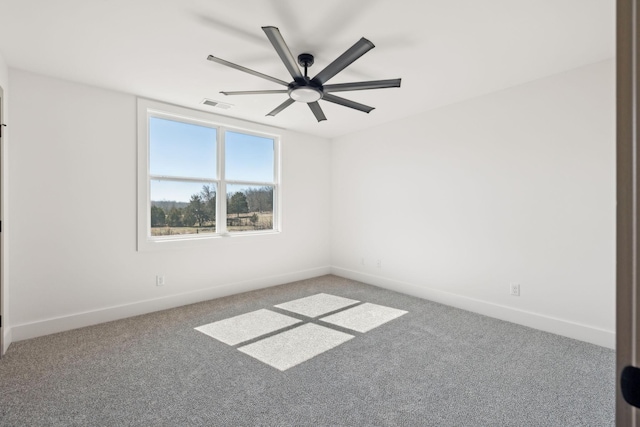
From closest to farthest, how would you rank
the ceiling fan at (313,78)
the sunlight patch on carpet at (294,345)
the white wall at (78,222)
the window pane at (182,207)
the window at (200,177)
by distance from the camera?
the ceiling fan at (313,78), the sunlight patch on carpet at (294,345), the white wall at (78,222), the window at (200,177), the window pane at (182,207)

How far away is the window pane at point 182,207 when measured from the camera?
3.96m

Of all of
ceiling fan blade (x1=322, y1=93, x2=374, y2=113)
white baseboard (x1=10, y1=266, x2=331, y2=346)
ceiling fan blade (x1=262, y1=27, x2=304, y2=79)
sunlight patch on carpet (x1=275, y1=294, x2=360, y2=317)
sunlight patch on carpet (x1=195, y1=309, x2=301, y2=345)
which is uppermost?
ceiling fan blade (x1=262, y1=27, x2=304, y2=79)

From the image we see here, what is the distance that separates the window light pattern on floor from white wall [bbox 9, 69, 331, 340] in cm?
108

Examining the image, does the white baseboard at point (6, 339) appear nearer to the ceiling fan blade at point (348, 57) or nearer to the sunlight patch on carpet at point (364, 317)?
the sunlight patch on carpet at point (364, 317)

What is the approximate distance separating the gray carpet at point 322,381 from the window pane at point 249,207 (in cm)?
184

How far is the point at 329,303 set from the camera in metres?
4.03

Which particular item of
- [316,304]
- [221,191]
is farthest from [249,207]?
[316,304]

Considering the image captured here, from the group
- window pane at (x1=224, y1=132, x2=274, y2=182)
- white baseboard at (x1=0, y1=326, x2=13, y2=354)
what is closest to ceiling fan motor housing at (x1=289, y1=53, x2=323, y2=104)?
window pane at (x1=224, y1=132, x2=274, y2=182)

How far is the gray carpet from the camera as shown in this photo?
6.29ft

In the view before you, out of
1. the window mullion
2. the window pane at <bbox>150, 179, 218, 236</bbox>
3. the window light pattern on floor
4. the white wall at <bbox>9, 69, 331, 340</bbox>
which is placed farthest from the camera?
the window mullion

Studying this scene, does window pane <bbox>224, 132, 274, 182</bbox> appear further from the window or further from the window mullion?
the window mullion

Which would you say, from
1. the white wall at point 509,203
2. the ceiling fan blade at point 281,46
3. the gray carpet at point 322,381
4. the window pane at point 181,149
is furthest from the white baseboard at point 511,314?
the ceiling fan blade at point 281,46
